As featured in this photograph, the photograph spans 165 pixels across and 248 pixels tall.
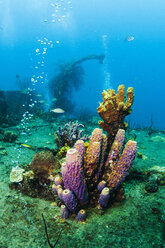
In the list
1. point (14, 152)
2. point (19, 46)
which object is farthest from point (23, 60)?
point (14, 152)

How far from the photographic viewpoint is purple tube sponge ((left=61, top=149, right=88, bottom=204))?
214 cm

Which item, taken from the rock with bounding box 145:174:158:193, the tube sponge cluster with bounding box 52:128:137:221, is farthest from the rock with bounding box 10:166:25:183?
the rock with bounding box 145:174:158:193

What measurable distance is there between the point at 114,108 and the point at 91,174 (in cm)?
166

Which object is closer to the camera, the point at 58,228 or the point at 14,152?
the point at 58,228

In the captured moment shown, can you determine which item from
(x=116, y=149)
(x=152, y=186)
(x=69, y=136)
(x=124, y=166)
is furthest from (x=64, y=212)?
(x=69, y=136)

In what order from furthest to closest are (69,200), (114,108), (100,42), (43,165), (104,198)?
(100,42)
(114,108)
(43,165)
(104,198)
(69,200)

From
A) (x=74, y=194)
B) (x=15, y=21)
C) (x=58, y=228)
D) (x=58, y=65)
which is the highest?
(x=15, y=21)

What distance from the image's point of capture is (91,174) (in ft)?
8.35

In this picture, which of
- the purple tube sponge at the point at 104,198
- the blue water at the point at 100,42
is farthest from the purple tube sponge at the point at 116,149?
the blue water at the point at 100,42

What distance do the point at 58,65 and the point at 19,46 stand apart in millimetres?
135445

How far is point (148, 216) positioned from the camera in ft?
7.33

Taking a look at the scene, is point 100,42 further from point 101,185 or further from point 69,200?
point 69,200

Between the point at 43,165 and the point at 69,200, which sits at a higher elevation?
the point at 69,200

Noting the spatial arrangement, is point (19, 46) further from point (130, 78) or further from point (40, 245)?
point (40, 245)
